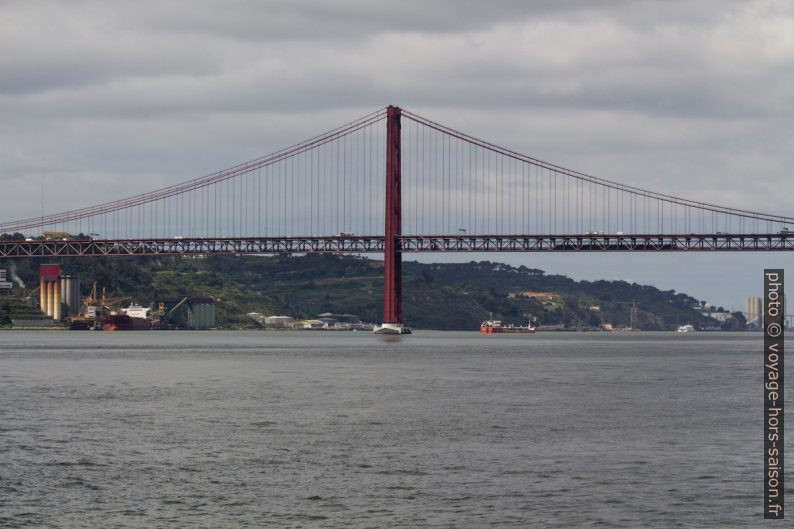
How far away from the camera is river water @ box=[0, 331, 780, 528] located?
2536cm

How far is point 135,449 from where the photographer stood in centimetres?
3375

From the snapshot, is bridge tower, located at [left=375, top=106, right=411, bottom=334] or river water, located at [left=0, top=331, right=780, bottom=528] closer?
river water, located at [left=0, top=331, right=780, bottom=528]

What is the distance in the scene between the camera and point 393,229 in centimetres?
13600

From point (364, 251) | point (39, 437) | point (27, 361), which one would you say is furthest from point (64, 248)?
point (39, 437)

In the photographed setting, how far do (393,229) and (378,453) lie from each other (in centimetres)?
10325

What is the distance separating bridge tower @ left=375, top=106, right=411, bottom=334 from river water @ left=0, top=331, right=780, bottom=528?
243ft

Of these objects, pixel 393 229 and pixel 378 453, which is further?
pixel 393 229

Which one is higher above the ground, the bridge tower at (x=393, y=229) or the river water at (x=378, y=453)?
the bridge tower at (x=393, y=229)

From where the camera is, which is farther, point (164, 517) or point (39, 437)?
point (39, 437)

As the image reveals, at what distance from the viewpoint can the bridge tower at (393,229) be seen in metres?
136

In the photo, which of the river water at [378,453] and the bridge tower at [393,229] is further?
the bridge tower at [393,229]

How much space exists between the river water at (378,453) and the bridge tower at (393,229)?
74043 millimetres

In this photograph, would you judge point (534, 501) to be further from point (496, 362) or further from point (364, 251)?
point (364, 251)

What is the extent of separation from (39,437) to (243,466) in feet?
26.5
